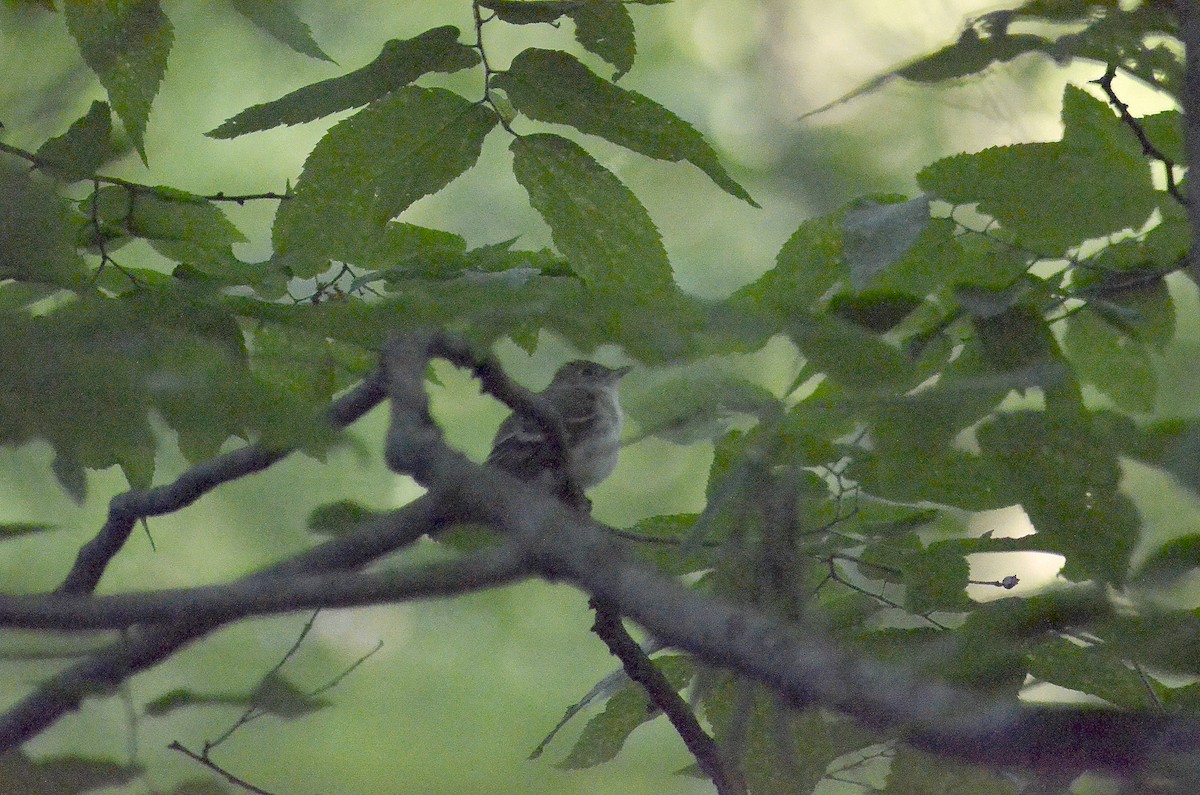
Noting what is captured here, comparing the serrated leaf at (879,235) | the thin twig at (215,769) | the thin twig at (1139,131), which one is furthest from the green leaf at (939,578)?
the thin twig at (215,769)

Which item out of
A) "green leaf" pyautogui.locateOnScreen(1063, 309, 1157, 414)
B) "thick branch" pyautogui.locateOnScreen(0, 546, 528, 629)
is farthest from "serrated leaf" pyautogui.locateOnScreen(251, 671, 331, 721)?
"green leaf" pyautogui.locateOnScreen(1063, 309, 1157, 414)

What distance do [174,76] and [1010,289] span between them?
195cm

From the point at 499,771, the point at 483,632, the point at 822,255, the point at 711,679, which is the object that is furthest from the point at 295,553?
the point at 499,771

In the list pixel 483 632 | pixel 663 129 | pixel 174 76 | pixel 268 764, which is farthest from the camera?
pixel 483 632

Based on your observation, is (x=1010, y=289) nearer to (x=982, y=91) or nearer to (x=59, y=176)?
(x=982, y=91)

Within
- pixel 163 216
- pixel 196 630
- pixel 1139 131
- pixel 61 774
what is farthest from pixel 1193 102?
pixel 163 216

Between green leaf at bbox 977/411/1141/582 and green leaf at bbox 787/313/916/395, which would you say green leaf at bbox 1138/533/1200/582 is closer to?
green leaf at bbox 977/411/1141/582

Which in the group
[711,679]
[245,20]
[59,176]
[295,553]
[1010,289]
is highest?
[245,20]

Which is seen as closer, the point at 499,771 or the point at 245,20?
the point at 245,20

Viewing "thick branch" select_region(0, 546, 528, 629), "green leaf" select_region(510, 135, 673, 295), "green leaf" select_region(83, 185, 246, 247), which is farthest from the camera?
"green leaf" select_region(83, 185, 246, 247)

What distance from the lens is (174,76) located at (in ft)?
8.25

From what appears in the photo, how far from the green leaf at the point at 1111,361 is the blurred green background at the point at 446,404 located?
218 millimetres

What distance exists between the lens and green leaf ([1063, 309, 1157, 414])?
1524 mm

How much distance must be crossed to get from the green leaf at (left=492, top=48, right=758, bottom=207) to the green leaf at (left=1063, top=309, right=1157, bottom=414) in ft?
1.61
